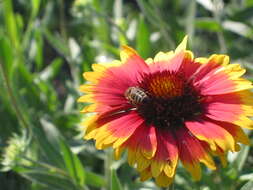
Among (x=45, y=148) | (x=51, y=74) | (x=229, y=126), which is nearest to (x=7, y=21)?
(x=51, y=74)

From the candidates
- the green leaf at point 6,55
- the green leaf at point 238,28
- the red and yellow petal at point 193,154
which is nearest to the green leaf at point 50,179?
the green leaf at point 6,55

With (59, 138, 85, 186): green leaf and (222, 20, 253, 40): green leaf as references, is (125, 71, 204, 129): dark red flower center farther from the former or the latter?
(222, 20, 253, 40): green leaf

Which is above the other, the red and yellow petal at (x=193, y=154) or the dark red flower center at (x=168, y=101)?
the dark red flower center at (x=168, y=101)

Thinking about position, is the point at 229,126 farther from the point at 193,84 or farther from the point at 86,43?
the point at 86,43

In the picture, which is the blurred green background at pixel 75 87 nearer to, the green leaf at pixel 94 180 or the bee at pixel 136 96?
the green leaf at pixel 94 180

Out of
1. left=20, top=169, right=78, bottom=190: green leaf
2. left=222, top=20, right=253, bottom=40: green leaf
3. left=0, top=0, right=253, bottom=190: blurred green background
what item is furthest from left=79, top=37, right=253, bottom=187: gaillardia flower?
left=222, top=20, right=253, bottom=40: green leaf

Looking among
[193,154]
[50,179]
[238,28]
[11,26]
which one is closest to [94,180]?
[50,179]
